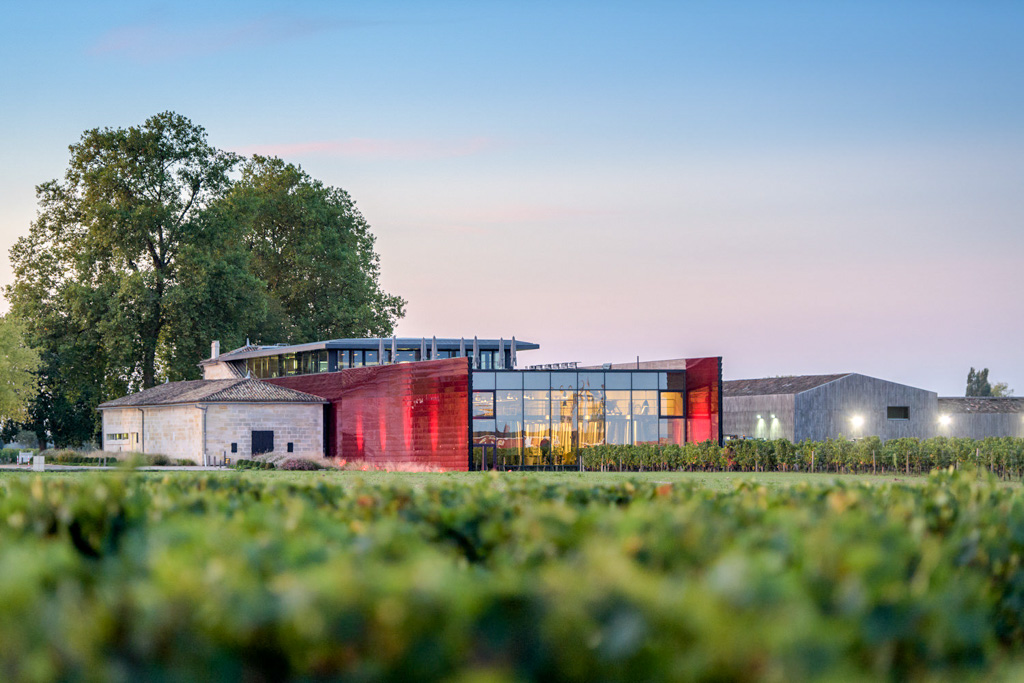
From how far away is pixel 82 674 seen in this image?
307 cm

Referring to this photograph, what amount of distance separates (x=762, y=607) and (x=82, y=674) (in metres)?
1.87

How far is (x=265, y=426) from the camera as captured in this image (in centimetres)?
4853

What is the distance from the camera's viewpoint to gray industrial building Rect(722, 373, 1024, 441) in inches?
2296

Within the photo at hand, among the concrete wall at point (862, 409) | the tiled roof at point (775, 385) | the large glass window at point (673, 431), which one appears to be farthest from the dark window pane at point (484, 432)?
the tiled roof at point (775, 385)

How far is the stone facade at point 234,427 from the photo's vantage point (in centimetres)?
4775

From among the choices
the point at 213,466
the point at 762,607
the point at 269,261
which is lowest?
the point at 213,466

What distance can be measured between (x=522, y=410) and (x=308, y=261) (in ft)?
112

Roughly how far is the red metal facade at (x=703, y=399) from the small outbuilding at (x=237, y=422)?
589 inches

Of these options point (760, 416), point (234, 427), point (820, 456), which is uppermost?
point (234, 427)

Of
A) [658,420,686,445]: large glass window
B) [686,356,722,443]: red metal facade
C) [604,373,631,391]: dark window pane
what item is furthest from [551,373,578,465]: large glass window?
[686,356,722,443]: red metal facade

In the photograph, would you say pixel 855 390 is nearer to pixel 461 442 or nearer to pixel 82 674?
pixel 461 442

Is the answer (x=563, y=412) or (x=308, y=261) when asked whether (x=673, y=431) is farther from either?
(x=308, y=261)

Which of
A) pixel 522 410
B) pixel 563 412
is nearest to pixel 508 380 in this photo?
pixel 522 410

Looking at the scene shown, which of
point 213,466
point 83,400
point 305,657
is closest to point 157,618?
point 305,657
